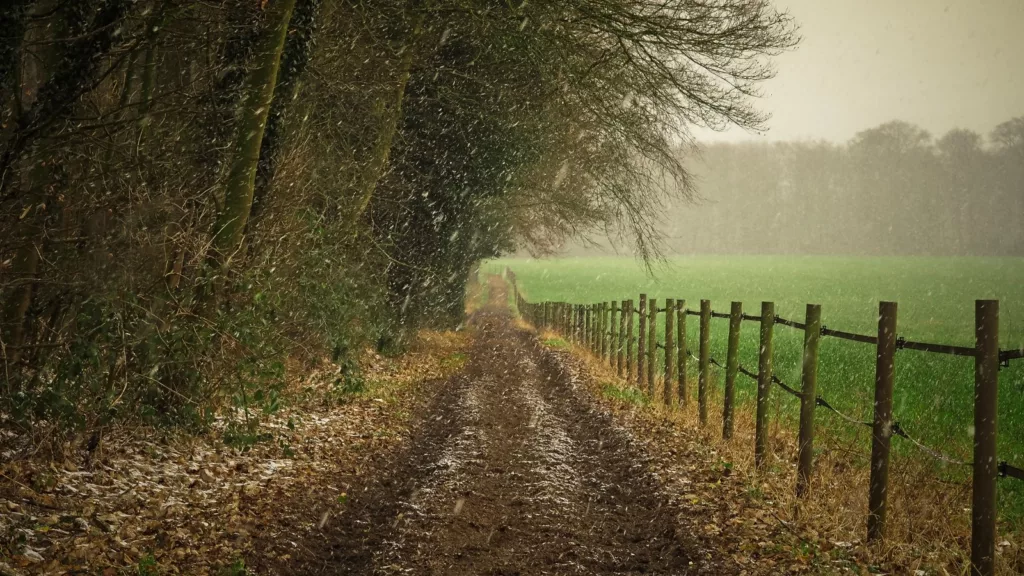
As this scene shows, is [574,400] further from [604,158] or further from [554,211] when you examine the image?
[554,211]

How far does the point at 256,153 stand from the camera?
753 centimetres

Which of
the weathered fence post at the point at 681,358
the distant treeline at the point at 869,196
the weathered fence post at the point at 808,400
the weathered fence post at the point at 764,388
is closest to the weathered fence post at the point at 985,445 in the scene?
the weathered fence post at the point at 808,400

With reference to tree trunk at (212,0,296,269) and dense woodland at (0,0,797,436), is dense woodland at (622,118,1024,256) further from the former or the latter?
tree trunk at (212,0,296,269)

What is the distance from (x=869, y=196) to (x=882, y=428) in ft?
275

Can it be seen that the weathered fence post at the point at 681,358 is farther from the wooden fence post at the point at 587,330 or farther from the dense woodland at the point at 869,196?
the dense woodland at the point at 869,196

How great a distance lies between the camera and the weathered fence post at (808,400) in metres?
6.24

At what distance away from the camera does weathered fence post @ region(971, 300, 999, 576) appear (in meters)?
4.11

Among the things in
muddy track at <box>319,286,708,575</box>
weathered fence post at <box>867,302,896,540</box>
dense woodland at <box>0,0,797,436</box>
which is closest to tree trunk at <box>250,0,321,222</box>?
dense woodland at <box>0,0,797,436</box>

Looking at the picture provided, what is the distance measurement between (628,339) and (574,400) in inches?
125

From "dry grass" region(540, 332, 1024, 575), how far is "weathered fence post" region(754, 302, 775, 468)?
0.48 feet

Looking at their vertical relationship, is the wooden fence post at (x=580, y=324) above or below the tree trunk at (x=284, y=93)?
below

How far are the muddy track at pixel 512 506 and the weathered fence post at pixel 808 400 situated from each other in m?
A: 1.27

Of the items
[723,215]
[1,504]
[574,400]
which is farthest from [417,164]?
[723,215]

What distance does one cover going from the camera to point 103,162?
618cm
